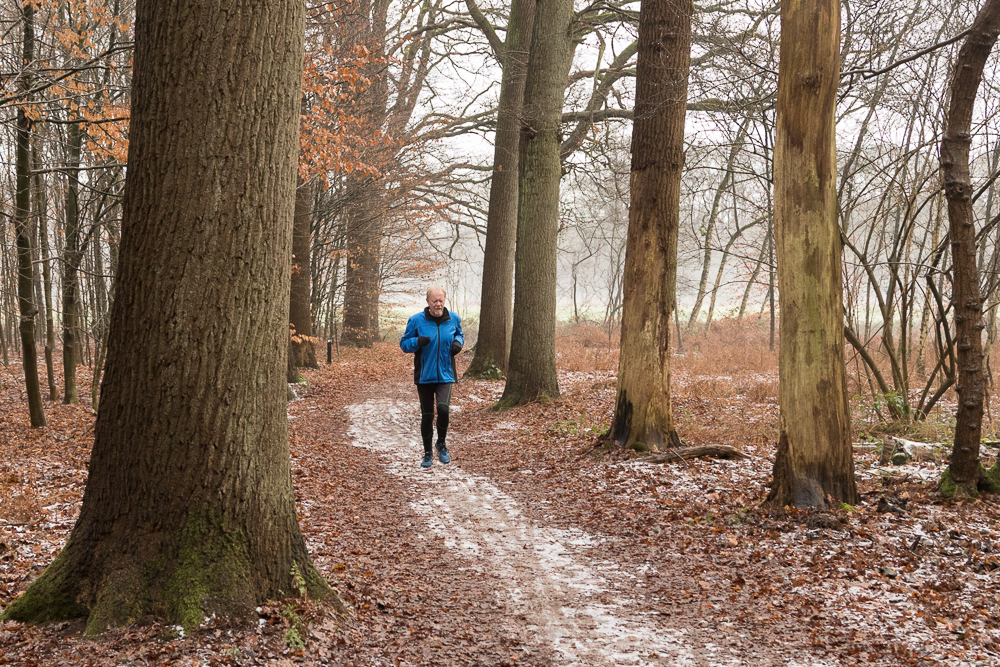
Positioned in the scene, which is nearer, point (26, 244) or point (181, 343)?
point (181, 343)

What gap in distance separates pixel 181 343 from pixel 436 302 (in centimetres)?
475

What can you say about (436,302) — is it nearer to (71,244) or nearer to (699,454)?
(699,454)

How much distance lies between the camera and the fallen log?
24.9 feet

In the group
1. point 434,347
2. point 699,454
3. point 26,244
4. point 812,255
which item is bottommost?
point 699,454

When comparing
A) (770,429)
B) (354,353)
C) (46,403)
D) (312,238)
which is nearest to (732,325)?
(354,353)

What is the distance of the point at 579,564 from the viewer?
5.25m

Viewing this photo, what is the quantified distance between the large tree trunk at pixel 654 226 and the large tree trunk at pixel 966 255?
286 cm

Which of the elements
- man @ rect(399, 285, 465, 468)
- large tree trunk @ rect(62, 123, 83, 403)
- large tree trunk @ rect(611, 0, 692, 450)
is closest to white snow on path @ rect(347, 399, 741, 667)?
man @ rect(399, 285, 465, 468)

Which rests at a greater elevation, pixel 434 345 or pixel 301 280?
pixel 301 280

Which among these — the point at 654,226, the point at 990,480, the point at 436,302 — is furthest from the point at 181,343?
the point at 990,480

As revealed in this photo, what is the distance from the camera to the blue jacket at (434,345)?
25.8 feet

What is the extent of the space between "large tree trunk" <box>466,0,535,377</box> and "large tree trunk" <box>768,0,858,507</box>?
10006 millimetres

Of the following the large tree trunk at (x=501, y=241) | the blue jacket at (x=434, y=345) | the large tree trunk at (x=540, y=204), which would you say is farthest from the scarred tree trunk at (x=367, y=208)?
the blue jacket at (x=434, y=345)

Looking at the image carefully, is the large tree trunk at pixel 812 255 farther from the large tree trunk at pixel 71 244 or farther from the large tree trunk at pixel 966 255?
the large tree trunk at pixel 71 244
